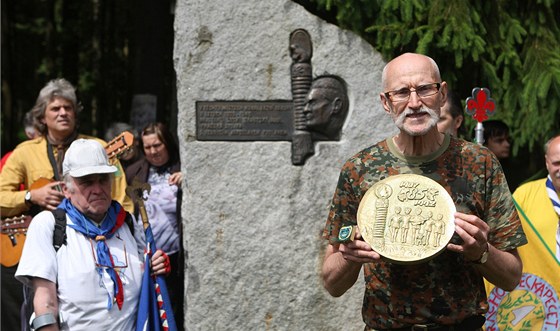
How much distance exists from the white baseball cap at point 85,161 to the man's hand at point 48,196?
1.17 meters

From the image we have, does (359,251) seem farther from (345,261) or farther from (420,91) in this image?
(420,91)

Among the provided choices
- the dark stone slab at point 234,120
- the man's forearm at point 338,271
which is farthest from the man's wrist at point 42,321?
the dark stone slab at point 234,120

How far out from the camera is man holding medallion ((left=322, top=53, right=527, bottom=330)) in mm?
3123

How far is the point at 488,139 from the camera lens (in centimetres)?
627

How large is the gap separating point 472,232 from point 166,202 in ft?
10.5

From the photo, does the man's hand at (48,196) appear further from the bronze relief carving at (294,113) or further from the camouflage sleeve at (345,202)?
the camouflage sleeve at (345,202)

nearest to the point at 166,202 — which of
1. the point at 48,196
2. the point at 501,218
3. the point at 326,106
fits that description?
the point at 48,196

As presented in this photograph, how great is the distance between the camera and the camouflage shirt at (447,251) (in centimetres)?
319

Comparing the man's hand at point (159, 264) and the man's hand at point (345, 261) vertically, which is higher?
the man's hand at point (345, 261)

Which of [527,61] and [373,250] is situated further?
[527,61]

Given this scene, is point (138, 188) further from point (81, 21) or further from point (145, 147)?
point (81, 21)

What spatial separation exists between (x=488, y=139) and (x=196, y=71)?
2296 mm

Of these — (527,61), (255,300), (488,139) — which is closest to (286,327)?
(255,300)

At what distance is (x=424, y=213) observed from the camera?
3.14 m
